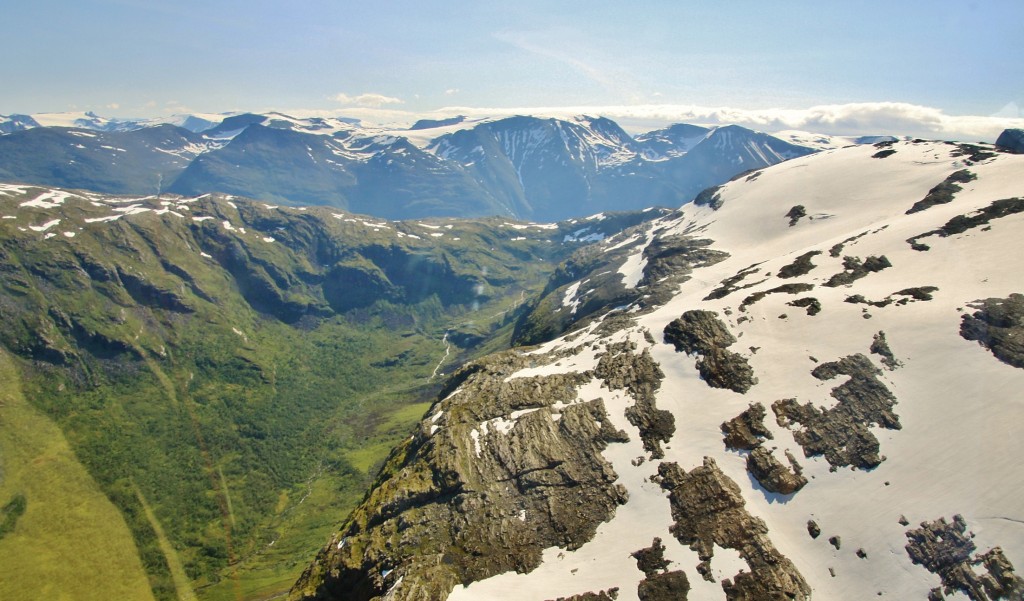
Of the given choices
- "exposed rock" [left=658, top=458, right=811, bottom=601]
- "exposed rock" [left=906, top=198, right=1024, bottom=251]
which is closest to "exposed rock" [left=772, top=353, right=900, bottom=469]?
"exposed rock" [left=658, top=458, right=811, bottom=601]

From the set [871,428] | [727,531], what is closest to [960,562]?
[871,428]

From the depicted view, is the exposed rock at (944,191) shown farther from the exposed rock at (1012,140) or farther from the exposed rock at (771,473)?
the exposed rock at (771,473)

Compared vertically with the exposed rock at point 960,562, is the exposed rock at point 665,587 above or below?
below

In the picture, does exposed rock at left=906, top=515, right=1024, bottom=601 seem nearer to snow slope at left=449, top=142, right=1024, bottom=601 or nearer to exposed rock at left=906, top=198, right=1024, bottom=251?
snow slope at left=449, top=142, right=1024, bottom=601

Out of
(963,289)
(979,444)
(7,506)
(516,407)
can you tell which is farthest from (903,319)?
(7,506)

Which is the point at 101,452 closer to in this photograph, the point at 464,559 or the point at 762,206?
the point at 464,559

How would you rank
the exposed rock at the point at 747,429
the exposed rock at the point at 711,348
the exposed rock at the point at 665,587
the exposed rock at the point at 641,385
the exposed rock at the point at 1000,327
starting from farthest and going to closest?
the exposed rock at the point at 711,348 → the exposed rock at the point at 641,385 → the exposed rock at the point at 747,429 → the exposed rock at the point at 1000,327 → the exposed rock at the point at 665,587

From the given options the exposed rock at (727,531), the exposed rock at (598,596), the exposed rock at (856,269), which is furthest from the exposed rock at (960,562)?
the exposed rock at (856,269)
